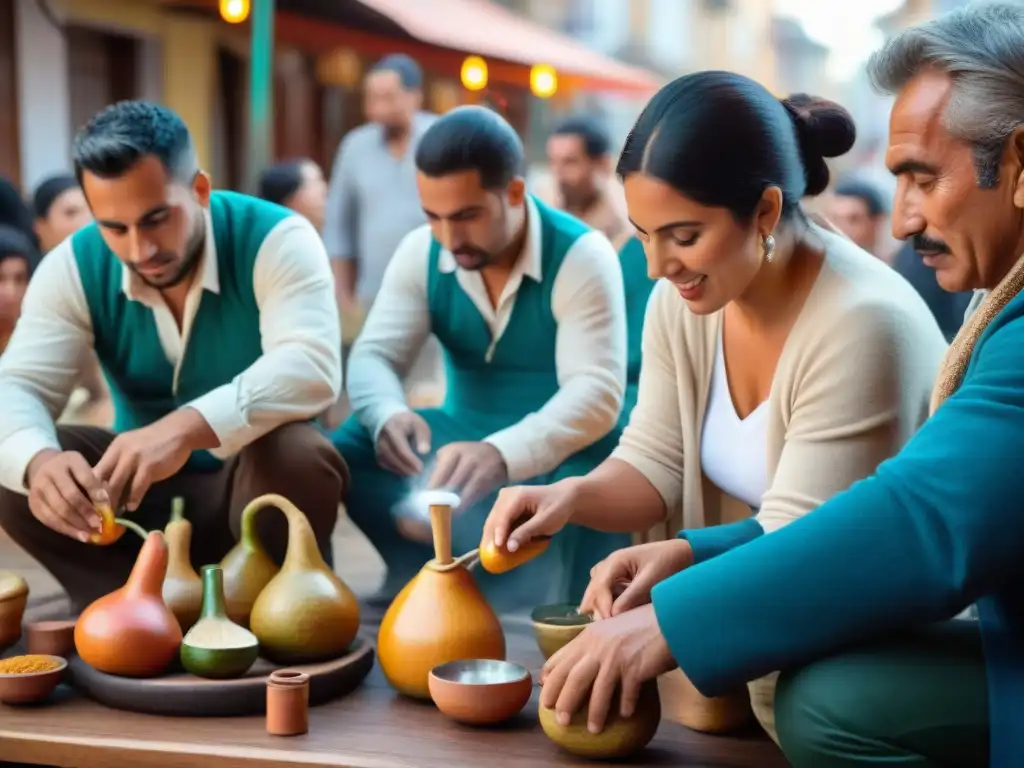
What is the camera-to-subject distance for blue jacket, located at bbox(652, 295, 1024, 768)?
1.31 m

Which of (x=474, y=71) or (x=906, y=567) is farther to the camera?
(x=474, y=71)

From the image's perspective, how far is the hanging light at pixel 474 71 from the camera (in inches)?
305

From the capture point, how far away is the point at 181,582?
2.15 m

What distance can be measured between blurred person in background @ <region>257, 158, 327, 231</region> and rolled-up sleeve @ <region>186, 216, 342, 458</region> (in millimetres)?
2267

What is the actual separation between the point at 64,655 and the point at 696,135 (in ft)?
4.61

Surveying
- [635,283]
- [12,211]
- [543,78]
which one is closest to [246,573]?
[635,283]

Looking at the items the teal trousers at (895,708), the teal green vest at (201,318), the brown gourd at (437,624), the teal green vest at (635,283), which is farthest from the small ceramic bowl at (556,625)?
the teal green vest at (635,283)

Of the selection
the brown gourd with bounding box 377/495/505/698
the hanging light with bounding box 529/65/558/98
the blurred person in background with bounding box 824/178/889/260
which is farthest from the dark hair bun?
the hanging light with bounding box 529/65/558/98

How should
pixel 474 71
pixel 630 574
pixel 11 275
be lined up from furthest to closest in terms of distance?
pixel 474 71, pixel 11 275, pixel 630 574

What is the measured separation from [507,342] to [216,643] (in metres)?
1.19

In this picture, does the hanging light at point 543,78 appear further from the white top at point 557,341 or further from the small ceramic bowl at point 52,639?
the small ceramic bowl at point 52,639

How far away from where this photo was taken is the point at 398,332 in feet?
9.95

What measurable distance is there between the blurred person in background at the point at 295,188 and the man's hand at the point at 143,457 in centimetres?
262

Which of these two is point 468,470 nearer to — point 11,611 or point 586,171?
point 11,611
